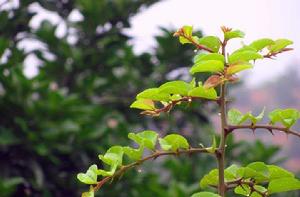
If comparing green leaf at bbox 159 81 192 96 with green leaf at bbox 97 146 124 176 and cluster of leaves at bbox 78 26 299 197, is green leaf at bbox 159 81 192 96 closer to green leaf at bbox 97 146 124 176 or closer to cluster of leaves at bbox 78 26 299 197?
cluster of leaves at bbox 78 26 299 197

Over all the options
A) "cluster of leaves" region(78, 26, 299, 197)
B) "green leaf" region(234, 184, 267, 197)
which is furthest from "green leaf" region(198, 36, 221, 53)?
"green leaf" region(234, 184, 267, 197)

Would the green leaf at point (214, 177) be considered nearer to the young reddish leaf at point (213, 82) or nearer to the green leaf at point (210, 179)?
the green leaf at point (210, 179)

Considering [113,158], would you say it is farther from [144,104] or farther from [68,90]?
[68,90]

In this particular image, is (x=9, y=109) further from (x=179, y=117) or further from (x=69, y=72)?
(x=179, y=117)

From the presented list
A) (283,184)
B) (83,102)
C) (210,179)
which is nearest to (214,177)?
(210,179)

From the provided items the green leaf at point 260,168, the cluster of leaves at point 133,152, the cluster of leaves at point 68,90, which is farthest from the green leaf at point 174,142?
the cluster of leaves at point 68,90
